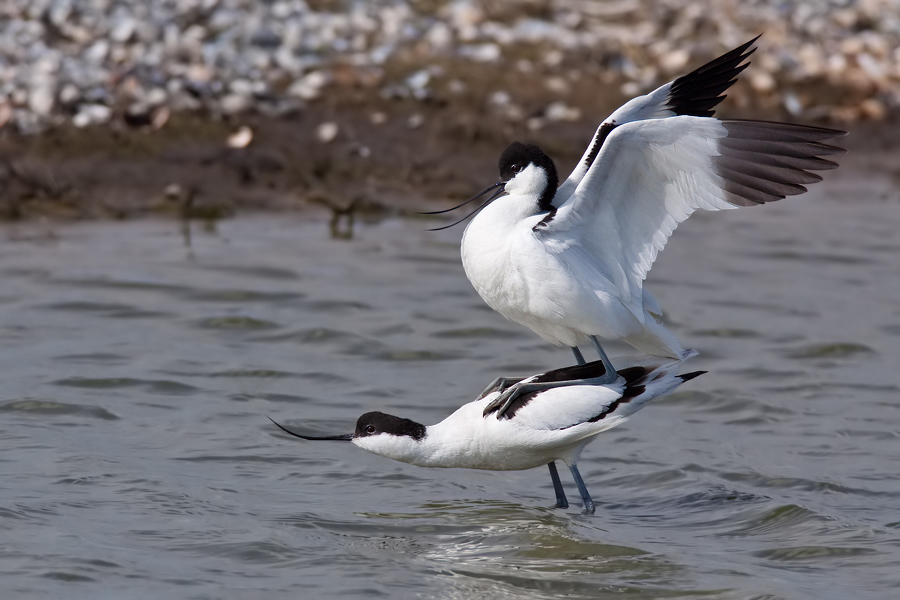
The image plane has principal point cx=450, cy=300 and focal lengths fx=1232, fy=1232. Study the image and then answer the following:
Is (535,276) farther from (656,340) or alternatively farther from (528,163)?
(656,340)

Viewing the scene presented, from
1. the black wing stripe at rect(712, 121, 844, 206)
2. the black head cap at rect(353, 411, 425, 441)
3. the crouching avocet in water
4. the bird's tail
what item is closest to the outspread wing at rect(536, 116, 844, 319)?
the black wing stripe at rect(712, 121, 844, 206)

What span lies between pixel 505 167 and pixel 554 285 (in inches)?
23.9

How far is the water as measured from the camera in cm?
475

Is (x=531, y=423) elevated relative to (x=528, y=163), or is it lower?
lower

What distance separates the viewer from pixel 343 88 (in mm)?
10570

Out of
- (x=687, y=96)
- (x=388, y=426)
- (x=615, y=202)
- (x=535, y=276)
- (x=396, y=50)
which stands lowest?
(x=388, y=426)

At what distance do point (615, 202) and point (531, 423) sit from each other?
998 mm

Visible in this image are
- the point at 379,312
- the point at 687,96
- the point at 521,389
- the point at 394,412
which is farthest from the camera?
the point at 379,312

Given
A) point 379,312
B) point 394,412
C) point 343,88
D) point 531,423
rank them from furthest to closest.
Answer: point 343,88 → point 379,312 → point 394,412 → point 531,423

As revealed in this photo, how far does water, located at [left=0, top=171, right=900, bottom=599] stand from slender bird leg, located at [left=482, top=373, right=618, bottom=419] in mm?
490

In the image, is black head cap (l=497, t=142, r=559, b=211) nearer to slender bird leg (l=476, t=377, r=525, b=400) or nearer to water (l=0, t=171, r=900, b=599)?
slender bird leg (l=476, t=377, r=525, b=400)

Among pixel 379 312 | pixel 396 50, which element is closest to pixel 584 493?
pixel 379 312

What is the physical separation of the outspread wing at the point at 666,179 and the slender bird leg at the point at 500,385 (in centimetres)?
65

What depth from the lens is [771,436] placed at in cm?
646
